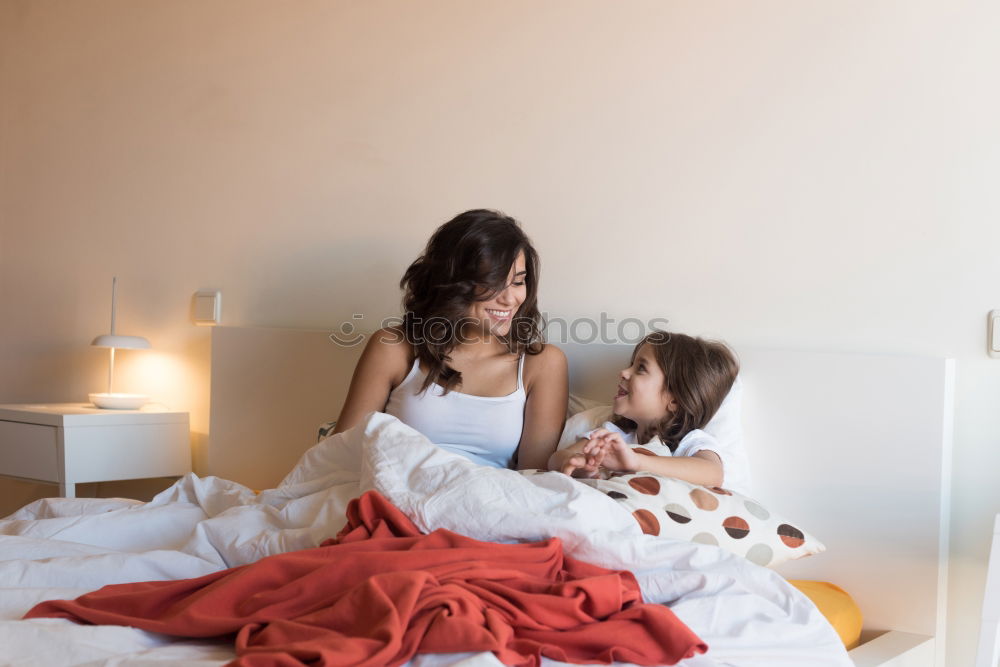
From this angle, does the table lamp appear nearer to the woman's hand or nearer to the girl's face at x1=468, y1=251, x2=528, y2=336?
the girl's face at x1=468, y1=251, x2=528, y2=336

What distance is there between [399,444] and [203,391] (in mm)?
1475

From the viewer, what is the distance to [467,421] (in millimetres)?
1969

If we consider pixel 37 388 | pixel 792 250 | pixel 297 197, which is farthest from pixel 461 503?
pixel 37 388

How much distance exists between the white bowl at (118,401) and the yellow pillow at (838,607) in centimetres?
186

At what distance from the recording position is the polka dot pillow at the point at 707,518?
1390 millimetres

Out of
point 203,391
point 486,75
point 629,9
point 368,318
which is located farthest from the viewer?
point 203,391

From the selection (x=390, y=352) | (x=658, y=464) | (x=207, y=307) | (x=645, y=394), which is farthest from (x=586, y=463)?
→ (x=207, y=307)

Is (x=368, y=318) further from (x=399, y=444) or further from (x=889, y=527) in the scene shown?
(x=889, y=527)

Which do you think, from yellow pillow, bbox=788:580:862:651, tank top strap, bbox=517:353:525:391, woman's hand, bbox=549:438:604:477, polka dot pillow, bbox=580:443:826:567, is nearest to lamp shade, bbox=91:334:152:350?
tank top strap, bbox=517:353:525:391

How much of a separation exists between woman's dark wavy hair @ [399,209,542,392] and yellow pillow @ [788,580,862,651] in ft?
2.36

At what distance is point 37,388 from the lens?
10.1 ft

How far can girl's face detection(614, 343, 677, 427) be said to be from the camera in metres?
1.78

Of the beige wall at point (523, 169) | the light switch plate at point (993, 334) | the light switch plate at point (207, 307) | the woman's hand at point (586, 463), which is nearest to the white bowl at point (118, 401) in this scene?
the beige wall at point (523, 169)

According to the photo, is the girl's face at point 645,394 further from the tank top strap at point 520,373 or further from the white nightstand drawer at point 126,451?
the white nightstand drawer at point 126,451
